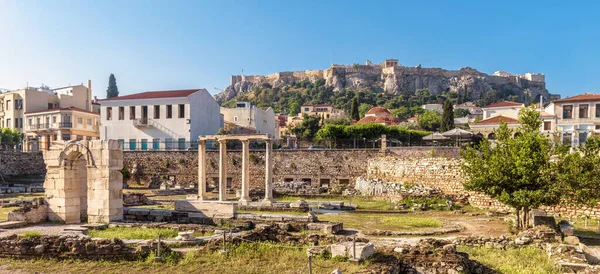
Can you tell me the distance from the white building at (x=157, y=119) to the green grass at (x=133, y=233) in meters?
33.7

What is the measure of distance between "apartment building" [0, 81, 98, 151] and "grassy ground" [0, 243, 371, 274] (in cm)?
5381

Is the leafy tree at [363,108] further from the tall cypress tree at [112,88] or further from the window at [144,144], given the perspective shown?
the window at [144,144]

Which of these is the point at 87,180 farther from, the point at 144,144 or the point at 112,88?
the point at 112,88

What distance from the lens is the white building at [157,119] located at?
5272 cm

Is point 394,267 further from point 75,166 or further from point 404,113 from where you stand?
point 404,113

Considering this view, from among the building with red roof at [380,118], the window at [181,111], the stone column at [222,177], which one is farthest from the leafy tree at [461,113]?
the stone column at [222,177]

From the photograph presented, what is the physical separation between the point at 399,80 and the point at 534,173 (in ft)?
547

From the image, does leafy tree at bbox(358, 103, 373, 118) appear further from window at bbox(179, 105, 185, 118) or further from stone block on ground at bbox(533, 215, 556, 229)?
stone block on ground at bbox(533, 215, 556, 229)

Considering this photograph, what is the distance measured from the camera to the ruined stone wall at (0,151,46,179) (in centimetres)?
5183

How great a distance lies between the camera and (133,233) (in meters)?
17.5

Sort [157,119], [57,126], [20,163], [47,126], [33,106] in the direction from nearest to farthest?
[20,163], [157,119], [57,126], [47,126], [33,106]

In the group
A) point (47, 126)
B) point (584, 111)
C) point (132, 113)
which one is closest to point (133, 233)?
point (132, 113)

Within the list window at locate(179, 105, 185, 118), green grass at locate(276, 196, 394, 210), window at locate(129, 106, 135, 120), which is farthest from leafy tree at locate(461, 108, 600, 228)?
window at locate(129, 106, 135, 120)

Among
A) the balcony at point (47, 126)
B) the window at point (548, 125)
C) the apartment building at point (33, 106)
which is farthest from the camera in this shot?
the apartment building at point (33, 106)
